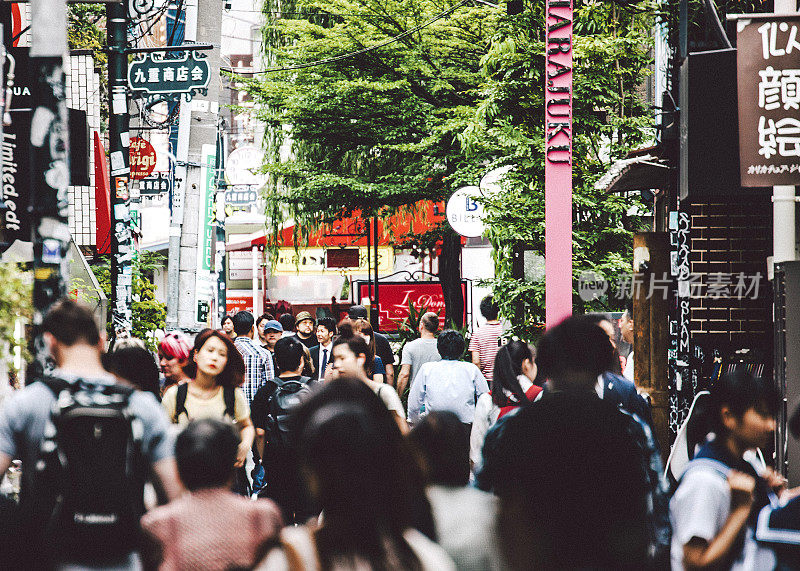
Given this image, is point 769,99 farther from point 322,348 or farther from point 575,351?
point 322,348

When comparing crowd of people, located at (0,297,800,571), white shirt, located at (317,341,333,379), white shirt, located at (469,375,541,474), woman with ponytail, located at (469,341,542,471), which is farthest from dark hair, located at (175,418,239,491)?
white shirt, located at (317,341,333,379)

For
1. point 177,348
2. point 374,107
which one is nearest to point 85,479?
point 177,348

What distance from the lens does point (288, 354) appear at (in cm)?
750

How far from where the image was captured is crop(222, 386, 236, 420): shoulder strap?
6.67 meters

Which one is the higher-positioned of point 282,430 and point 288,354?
point 288,354

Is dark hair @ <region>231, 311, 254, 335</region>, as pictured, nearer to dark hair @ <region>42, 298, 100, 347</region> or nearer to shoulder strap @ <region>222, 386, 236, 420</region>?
shoulder strap @ <region>222, 386, 236, 420</region>

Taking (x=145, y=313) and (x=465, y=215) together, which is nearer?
(x=145, y=313)

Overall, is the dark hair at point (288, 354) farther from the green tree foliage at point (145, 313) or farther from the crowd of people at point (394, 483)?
the green tree foliage at point (145, 313)

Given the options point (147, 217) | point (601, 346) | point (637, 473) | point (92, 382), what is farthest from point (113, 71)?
point (147, 217)

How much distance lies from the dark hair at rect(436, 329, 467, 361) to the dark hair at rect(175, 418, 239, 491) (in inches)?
206

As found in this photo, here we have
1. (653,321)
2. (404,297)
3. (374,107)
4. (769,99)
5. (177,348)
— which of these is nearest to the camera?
(177,348)

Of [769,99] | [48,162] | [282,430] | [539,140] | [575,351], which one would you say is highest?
[539,140]

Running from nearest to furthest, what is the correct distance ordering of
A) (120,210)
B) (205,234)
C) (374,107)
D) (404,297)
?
1. (120,210)
2. (205,234)
3. (374,107)
4. (404,297)

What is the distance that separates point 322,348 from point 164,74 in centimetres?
466
